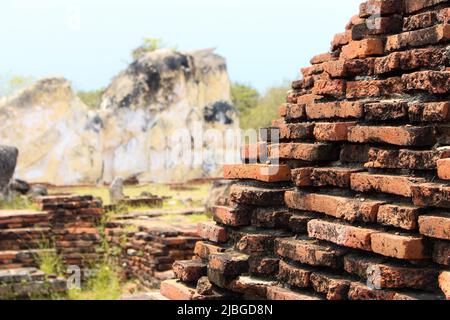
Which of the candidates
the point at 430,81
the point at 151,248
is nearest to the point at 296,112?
the point at 430,81

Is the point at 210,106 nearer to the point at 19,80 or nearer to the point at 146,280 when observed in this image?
the point at 19,80

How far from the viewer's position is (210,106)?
24.0 meters

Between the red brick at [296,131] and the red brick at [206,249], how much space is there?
2.10 ft

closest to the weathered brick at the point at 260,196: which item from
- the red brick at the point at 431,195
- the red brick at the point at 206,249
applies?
the red brick at the point at 206,249

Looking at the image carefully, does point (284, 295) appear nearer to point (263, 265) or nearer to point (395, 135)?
point (263, 265)

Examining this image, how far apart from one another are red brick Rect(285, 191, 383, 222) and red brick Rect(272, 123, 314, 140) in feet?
0.88

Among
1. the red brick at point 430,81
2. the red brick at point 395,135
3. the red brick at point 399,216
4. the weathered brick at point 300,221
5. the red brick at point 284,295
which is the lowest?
the red brick at point 284,295

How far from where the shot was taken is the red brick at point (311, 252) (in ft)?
10.9

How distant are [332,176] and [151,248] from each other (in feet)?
20.3

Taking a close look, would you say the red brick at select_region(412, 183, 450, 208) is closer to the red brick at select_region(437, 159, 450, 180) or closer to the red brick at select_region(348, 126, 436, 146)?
the red brick at select_region(437, 159, 450, 180)

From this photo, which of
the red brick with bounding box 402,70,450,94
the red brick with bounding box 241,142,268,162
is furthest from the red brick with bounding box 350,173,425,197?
the red brick with bounding box 241,142,268,162

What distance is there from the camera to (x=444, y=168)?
2.92 meters

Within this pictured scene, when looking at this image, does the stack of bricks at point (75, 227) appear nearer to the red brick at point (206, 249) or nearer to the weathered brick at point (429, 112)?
the red brick at point (206, 249)

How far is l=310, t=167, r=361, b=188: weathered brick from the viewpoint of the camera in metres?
3.43
